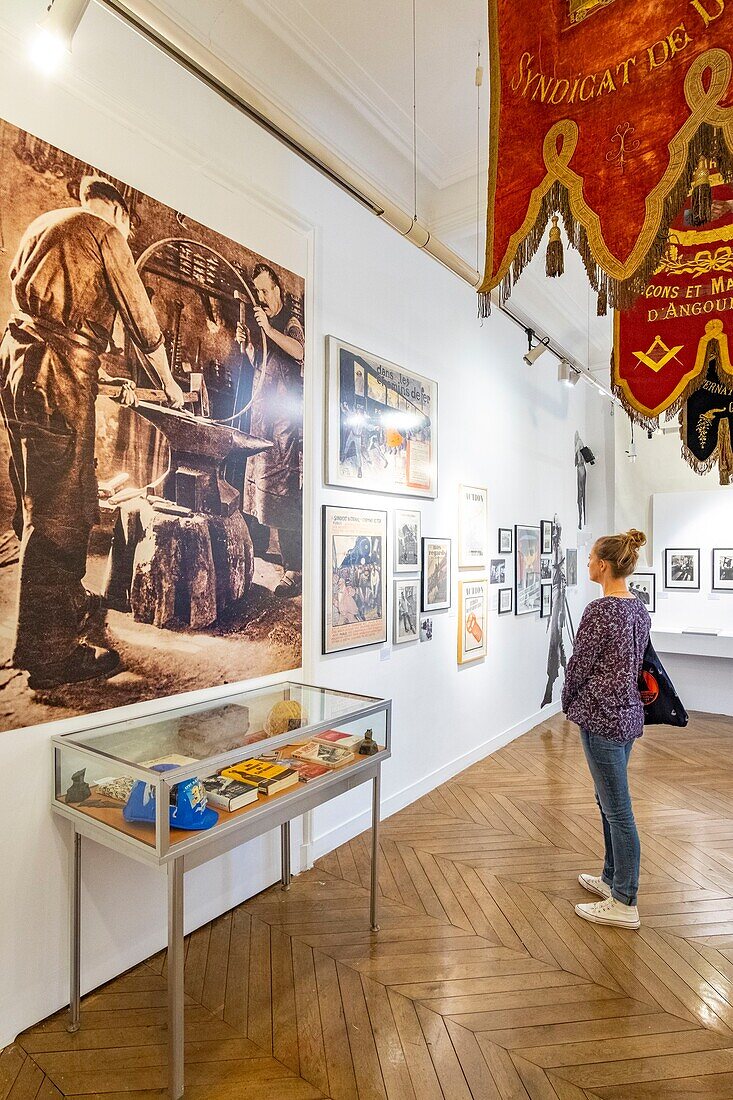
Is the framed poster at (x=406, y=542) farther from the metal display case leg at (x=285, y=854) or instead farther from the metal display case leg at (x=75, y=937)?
the metal display case leg at (x=75, y=937)

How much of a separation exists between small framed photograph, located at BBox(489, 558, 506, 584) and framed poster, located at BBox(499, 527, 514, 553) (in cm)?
12

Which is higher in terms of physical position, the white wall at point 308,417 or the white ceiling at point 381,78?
the white ceiling at point 381,78

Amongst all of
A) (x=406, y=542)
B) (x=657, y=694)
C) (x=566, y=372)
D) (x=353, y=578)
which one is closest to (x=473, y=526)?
(x=406, y=542)

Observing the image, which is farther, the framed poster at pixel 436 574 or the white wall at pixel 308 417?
the framed poster at pixel 436 574

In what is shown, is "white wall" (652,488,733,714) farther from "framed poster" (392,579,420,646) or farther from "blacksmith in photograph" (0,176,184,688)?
"blacksmith in photograph" (0,176,184,688)

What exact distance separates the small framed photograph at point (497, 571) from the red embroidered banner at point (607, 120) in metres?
3.87

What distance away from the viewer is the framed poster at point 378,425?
3.69 meters

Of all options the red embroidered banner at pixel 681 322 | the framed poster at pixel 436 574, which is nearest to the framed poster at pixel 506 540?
the framed poster at pixel 436 574

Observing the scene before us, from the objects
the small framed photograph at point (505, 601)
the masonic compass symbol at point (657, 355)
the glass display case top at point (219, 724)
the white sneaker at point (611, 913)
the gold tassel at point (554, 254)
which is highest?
the masonic compass symbol at point (657, 355)

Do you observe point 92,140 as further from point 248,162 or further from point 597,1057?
point 597,1057

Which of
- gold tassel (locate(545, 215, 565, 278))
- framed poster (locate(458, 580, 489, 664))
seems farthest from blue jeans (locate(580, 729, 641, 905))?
framed poster (locate(458, 580, 489, 664))

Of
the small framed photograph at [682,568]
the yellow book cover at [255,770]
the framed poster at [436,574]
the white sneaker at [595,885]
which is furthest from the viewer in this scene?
the small framed photograph at [682,568]

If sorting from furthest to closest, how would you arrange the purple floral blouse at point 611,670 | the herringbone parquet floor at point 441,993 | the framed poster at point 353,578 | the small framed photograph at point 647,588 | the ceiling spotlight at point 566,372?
1. the small framed photograph at point 647,588
2. the ceiling spotlight at point 566,372
3. the framed poster at point 353,578
4. the purple floral blouse at point 611,670
5. the herringbone parquet floor at point 441,993

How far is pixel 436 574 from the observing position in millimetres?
4742
